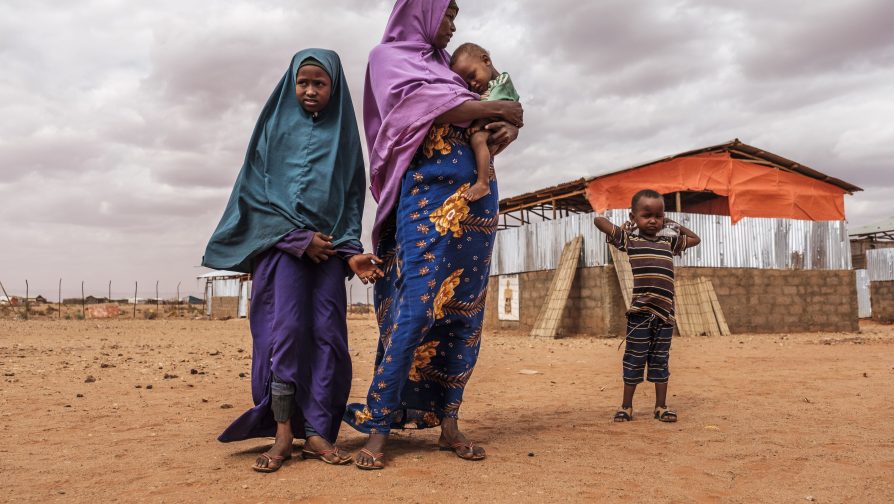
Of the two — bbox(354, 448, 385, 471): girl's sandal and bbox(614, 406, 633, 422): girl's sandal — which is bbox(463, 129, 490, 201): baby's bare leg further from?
bbox(614, 406, 633, 422): girl's sandal

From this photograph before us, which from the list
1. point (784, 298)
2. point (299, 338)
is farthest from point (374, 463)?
point (784, 298)

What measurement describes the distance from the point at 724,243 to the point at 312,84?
1406 centimetres

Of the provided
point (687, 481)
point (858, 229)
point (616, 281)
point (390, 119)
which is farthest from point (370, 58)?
point (858, 229)

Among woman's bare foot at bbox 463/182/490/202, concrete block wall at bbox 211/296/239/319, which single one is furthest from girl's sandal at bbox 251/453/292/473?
concrete block wall at bbox 211/296/239/319

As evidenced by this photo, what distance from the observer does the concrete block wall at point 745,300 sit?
1423cm

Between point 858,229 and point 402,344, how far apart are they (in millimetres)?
33796

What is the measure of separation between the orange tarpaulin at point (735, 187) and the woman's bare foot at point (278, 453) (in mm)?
12840

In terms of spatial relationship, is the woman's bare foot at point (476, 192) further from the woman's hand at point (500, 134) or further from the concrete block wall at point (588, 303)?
the concrete block wall at point (588, 303)

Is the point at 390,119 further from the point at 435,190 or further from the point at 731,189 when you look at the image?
the point at 731,189

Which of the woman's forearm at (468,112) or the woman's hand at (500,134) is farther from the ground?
the woman's forearm at (468,112)

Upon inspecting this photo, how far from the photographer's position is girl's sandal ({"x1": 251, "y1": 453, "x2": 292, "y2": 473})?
9.02 ft

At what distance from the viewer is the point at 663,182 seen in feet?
50.2

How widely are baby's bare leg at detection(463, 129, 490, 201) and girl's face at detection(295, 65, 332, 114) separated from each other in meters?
0.75

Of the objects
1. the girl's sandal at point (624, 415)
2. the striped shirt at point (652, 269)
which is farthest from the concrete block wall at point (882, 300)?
the girl's sandal at point (624, 415)
